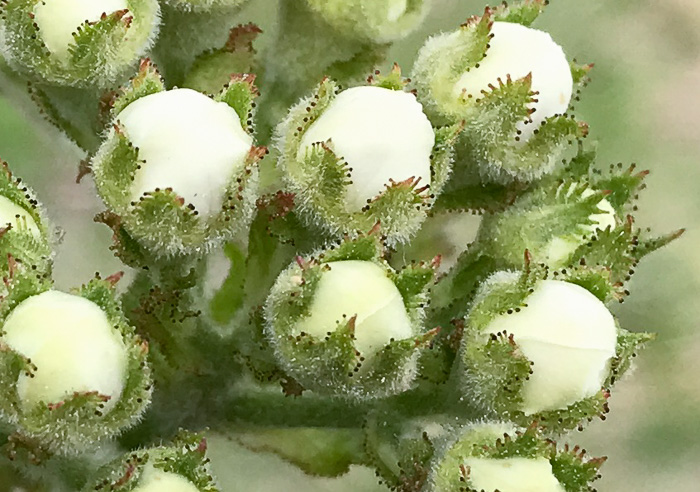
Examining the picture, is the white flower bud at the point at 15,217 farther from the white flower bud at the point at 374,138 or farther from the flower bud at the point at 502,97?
the flower bud at the point at 502,97

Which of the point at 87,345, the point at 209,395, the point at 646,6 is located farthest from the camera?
the point at 646,6

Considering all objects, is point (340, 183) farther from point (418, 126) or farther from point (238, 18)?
point (238, 18)

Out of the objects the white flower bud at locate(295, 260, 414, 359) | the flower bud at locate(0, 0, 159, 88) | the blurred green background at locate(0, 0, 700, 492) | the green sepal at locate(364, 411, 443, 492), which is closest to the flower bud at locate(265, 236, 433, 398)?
the white flower bud at locate(295, 260, 414, 359)

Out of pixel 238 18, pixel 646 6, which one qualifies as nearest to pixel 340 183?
pixel 238 18

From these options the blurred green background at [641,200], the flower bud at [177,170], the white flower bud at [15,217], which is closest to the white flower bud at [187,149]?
the flower bud at [177,170]

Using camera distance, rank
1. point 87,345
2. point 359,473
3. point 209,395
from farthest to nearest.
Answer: point 359,473 < point 209,395 < point 87,345
